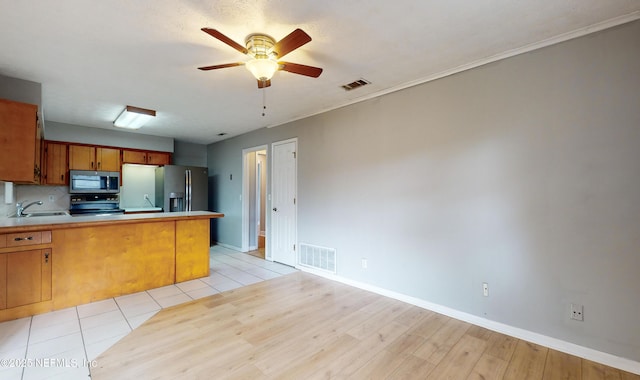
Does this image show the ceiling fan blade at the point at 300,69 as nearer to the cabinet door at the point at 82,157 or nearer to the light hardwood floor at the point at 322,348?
the light hardwood floor at the point at 322,348

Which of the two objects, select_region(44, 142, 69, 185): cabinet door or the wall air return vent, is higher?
select_region(44, 142, 69, 185): cabinet door

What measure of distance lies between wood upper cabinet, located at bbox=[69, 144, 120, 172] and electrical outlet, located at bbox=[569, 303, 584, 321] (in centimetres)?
696

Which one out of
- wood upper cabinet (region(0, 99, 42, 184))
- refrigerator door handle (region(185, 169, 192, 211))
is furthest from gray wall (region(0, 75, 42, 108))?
refrigerator door handle (region(185, 169, 192, 211))

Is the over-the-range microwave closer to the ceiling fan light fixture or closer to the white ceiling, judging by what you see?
the white ceiling

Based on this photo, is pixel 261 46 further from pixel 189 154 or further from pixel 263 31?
pixel 189 154

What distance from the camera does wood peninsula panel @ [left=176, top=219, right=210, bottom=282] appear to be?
3.82 metres

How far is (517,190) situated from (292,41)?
7.54 feet

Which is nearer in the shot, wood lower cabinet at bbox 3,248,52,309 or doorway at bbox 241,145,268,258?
wood lower cabinet at bbox 3,248,52,309

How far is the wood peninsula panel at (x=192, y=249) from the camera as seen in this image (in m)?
3.82

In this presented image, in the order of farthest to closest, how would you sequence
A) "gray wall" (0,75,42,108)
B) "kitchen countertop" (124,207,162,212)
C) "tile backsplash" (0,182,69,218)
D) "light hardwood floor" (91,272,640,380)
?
"kitchen countertop" (124,207,162,212) < "tile backsplash" (0,182,69,218) < "gray wall" (0,75,42,108) < "light hardwood floor" (91,272,640,380)

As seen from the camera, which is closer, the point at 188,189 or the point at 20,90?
the point at 20,90

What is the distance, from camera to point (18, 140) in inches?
110

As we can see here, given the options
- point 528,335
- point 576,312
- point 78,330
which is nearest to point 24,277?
point 78,330

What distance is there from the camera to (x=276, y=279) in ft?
13.1
